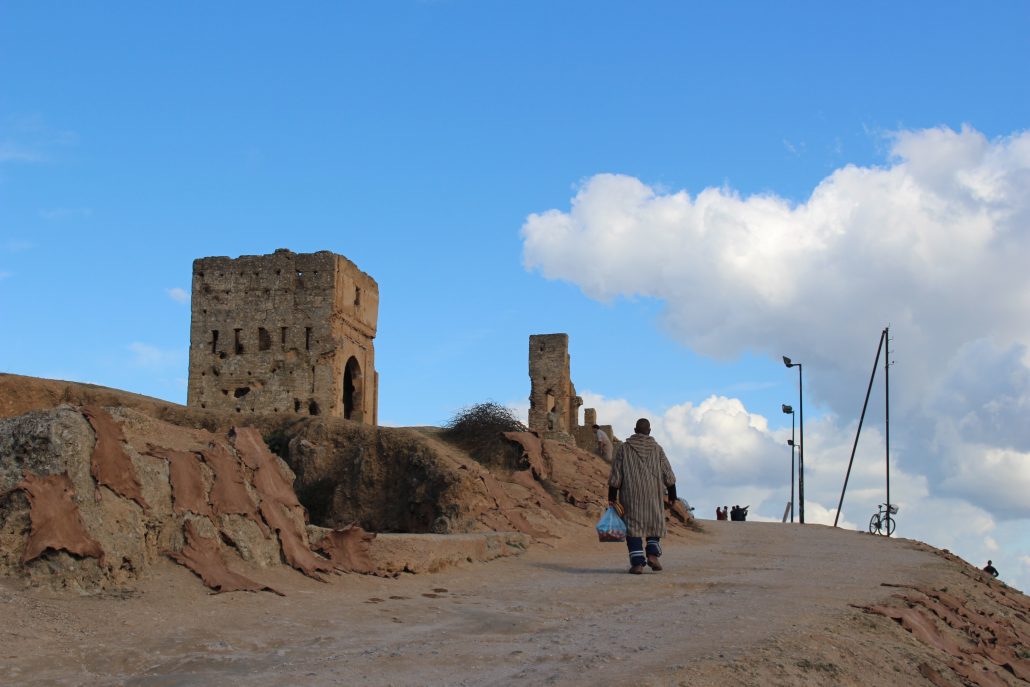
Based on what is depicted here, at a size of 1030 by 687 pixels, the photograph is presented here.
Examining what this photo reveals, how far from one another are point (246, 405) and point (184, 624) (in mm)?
21645

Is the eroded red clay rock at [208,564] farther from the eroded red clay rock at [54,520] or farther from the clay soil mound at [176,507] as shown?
the eroded red clay rock at [54,520]

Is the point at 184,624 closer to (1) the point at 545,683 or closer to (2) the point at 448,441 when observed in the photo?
(1) the point at 545,683

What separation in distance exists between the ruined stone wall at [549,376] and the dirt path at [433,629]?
102ft

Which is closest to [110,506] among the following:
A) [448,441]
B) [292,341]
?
[448,441]

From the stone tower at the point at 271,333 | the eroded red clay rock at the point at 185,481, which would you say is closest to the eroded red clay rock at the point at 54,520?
the eroded red clay rock at the point at 185,481

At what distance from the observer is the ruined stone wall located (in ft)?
140

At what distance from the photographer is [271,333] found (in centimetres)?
2847

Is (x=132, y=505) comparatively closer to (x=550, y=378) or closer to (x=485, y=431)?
(x=485, y=431)

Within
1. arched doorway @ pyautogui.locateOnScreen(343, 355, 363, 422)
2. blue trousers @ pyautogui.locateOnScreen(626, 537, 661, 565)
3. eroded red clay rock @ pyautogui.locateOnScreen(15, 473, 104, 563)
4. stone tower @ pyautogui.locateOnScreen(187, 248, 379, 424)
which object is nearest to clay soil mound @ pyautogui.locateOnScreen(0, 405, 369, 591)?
eroded red clay rock @ pyautogui.locateOnScreen(15, 473, 104, 563)

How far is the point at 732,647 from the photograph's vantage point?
253 inches

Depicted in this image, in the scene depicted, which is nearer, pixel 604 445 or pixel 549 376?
pixel 604 445

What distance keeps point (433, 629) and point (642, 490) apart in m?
4.46

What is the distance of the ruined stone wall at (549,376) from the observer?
42.5 m

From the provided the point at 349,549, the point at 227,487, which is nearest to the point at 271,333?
the point at 349,549
